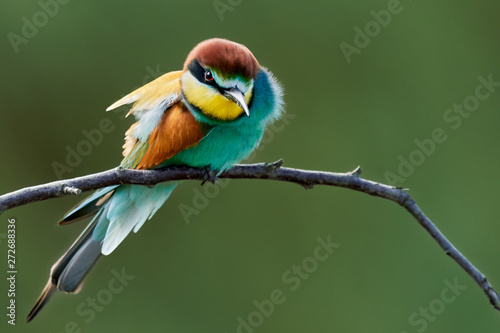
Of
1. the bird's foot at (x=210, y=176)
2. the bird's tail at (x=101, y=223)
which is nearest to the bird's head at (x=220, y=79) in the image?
the bird's foot at (x=210, y=176)

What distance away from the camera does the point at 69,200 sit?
10.4 feet

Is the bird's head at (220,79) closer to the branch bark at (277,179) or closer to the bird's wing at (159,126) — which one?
the bird's wing at (159,126)

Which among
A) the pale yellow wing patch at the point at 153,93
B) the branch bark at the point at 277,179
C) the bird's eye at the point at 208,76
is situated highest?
the pale yellow wing patch at the point at 153,93

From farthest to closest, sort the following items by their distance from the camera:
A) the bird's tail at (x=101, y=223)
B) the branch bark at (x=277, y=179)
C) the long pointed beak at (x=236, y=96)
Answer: the bird's tail at (x=101, y=223) → the long pointed beak at (x=236, y=96) → the branch bark at (x=277, y=179)

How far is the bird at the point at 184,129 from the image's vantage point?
1.67m

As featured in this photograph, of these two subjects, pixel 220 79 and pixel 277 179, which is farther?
pixel 220 79

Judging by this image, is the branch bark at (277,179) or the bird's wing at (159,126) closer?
the branch bark at (277,179)

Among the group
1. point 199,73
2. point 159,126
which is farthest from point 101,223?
point 199,73

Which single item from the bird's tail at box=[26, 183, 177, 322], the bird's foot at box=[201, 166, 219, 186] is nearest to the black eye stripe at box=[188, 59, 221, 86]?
the bird's foot at box=[201, 166, 219, 186]

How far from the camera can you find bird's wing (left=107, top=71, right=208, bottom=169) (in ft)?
5.71

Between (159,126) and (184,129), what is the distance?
0.29 ft

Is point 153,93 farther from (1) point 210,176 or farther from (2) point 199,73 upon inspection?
(1) point 210,176

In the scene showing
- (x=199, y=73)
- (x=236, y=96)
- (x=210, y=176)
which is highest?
(x=199, y=73)

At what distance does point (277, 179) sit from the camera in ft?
4.93
